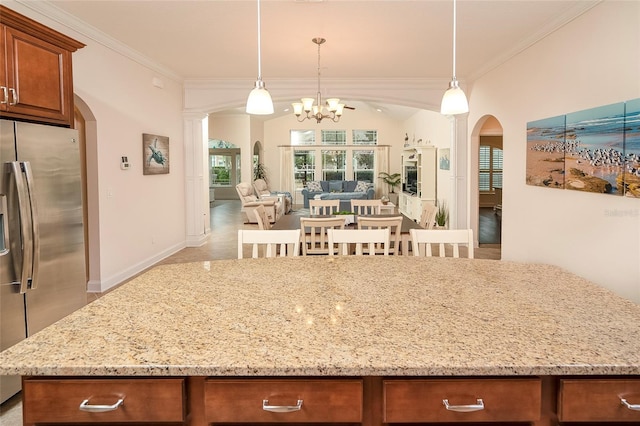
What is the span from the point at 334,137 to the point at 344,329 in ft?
45.9

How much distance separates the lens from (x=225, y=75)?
697cm

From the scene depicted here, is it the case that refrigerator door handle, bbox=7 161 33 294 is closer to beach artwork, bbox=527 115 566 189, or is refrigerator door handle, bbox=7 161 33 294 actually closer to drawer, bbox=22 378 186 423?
drawer, bbox=22 378 186 423

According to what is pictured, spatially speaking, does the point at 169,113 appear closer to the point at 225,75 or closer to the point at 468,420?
the point at 225,75

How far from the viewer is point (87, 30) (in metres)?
4.53

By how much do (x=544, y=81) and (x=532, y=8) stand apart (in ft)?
2.91

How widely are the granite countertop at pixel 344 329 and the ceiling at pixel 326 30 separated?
2.92 metres

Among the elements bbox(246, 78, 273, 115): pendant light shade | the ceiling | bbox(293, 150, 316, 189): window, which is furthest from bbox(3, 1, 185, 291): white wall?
bbox(293, 150, 316, 189): window

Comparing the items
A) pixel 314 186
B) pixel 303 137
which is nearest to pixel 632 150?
pixel 314 186

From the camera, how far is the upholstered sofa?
12.8 meters

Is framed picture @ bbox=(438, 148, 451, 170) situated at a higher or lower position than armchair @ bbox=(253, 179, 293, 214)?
→ higher

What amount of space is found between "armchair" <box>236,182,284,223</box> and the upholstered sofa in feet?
6.25

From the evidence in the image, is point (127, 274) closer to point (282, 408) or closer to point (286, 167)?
point (282, 408)

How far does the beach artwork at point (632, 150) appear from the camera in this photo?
10.3ft

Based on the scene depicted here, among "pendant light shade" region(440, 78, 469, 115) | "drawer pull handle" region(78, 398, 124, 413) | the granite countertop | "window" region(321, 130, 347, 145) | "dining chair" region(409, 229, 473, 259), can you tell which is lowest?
"drawer pull handle" region(78, 398, 124, 413)
